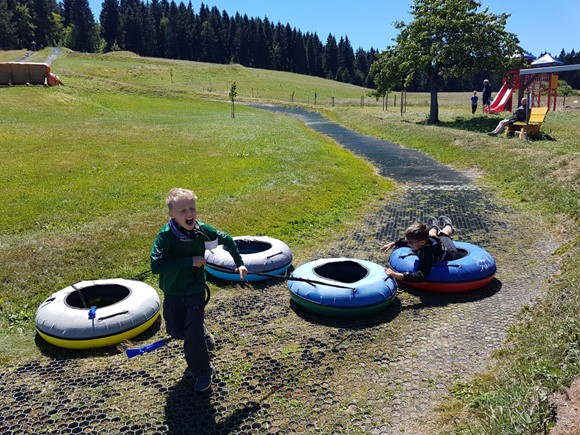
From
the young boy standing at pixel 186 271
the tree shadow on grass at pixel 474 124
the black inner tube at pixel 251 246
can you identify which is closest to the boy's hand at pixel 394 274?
the black inner tube at pixel 251 246

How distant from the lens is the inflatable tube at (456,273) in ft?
24.6

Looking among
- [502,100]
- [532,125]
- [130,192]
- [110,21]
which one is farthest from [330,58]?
[130,192]

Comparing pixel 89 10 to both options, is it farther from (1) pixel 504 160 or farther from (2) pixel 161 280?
(2) pixel 161 280

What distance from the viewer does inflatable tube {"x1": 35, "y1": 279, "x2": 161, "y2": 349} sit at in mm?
5941

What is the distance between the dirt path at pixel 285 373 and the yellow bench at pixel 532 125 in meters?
16.4

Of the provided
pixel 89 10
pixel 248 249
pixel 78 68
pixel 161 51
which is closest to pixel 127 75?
pixel 78 68

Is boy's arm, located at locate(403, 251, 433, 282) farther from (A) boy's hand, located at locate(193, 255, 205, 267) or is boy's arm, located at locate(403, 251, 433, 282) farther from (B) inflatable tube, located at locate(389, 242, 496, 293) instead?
(A) boy's hand, located at locate(193, 255, 205, 267)

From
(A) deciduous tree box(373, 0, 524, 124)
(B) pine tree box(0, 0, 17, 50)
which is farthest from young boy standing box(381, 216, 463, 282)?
(B) pine tree box(0, 0, 17, 50)

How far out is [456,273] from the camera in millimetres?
7504

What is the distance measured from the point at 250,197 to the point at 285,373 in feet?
26.5

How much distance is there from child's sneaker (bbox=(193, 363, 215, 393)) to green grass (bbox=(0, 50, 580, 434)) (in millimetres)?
2485

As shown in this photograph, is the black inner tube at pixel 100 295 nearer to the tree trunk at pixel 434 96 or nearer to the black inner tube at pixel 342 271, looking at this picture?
the black inner tube at pixel 342 271

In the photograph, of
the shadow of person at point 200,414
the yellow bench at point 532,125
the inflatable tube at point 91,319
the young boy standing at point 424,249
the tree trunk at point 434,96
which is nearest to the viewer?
the shadow of person at point 200,414

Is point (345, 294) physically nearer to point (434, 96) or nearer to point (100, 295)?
point (100, 295)
